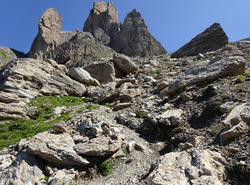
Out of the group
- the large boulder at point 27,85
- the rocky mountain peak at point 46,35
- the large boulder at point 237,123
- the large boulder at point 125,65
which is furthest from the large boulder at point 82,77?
the rocky mountain peak at point 46,35

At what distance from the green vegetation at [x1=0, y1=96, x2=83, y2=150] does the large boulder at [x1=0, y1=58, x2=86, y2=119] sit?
47.3 inches

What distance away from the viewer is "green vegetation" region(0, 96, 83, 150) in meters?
14.9

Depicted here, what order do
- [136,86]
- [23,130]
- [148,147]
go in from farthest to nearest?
[136,86], [23,130], [148,147]

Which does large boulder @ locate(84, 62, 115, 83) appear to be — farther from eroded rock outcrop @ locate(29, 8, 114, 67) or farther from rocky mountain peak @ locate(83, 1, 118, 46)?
rocky mountain peak @ locate(83, 1, 118, 46)

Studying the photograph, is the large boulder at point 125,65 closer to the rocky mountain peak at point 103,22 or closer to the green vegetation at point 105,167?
the green vegetation at point 105,167

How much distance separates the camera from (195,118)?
12.1 metres

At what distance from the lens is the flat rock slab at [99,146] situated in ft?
33.3

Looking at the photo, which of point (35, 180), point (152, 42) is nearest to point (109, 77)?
point (35, 180)

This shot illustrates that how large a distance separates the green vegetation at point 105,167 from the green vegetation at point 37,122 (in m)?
7.39

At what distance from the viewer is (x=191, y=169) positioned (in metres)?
7.07

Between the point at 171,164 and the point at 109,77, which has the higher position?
the point at 109,77

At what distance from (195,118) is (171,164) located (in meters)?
5.40

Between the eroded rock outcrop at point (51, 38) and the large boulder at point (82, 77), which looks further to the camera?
the eroded rock outcrop at point (51, 38)

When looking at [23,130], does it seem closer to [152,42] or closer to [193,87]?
[193,87]
